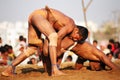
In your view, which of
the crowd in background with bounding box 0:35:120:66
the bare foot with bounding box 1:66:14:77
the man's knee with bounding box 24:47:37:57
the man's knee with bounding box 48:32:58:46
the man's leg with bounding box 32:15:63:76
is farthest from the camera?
the crowd in background with bounding box 0:35:120:66

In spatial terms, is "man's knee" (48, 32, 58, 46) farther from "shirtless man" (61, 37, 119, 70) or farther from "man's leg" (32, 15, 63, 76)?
"shirtless man" (61, 37, 119, 70)

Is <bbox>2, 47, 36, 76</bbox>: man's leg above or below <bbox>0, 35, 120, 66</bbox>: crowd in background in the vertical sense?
above

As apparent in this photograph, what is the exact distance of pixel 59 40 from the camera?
6059 mm

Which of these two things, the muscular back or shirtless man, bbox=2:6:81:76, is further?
the muscular back

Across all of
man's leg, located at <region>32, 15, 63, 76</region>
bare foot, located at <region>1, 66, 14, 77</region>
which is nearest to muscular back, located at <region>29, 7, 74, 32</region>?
man's leg, located at <region>32, 15, 63, 76</region>

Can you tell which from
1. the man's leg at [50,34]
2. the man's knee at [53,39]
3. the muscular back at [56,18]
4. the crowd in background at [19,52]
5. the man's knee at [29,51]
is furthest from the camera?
the crowd in background at [19,52]

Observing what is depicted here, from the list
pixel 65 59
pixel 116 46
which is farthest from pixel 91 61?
pixel 116 46

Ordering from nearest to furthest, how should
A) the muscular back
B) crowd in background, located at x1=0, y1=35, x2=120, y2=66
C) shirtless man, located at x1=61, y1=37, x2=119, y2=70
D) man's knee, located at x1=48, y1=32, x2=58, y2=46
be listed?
man's knee, located at x1=48, y1=32, x2=58, y2=46 → the muscular back → shirtless man, located at x1=61, y1=37, x2=119, y2=70 → crowd in background, located at x1=0, y1=35, x2=120, y2=66

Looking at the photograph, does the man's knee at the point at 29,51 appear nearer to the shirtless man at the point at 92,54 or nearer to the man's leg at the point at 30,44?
the man's leg at the point at 30,44

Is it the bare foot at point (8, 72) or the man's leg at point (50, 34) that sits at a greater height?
the man's leg at point (50, 34)

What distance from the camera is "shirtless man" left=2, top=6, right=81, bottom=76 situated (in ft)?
19.0

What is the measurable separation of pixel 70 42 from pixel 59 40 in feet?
1.89

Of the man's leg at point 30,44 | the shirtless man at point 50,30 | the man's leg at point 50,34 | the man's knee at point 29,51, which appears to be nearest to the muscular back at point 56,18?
the shirtless man at point 50,30

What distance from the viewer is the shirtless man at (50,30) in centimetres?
579
